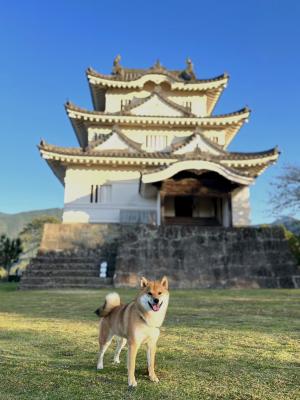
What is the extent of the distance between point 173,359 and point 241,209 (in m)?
17.5

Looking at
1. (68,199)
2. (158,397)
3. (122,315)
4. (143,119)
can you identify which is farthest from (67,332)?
(143,119)

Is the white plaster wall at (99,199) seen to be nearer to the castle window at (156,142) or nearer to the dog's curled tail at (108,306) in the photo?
the castle window at (156,142)

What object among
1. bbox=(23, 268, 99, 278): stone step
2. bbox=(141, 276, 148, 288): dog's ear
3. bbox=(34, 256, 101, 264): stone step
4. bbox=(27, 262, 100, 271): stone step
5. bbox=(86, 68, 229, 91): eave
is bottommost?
bbox=(141, 276, 148, 288): dog's ear

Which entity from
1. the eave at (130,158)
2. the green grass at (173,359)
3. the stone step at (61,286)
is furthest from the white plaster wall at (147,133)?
the green grass at (173,359)

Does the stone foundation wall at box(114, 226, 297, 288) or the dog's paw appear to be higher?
the stone foundation wall at box(114, 226, 297, 288)

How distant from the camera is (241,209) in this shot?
819 inches

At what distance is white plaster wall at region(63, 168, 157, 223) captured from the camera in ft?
69.6

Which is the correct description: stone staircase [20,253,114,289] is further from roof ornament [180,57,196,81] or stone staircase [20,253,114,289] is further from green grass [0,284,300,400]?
roof ornament [180,57,196,81]

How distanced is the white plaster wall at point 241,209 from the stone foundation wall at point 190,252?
4.71 metres

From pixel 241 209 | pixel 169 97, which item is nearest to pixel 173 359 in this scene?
pixel 241 209

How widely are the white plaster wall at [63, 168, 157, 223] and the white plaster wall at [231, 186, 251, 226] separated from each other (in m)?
4.57

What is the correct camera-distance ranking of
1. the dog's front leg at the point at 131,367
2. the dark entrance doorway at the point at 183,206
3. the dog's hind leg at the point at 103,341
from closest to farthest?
the dog's front leg at the point at 131,367, the dog's hind leg at the point at 103,341, the dark entrance doorway at the point at 183,206

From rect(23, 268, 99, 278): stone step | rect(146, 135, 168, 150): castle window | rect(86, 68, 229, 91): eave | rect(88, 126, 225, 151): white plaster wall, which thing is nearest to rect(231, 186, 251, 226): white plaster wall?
rect(88, 126, 225, 151): white plaster wall

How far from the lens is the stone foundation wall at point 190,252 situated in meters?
13.9
